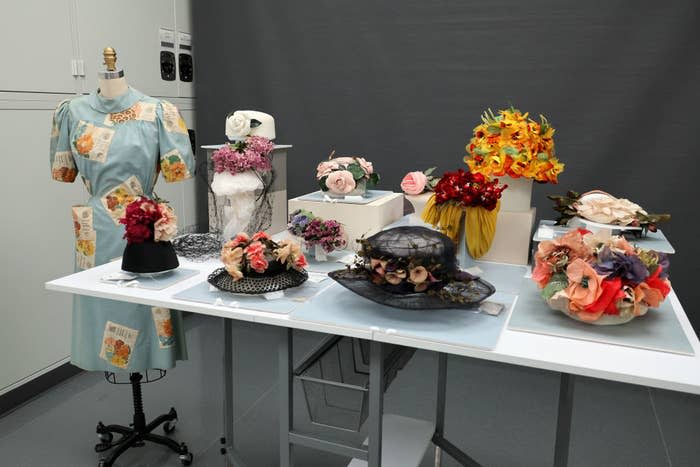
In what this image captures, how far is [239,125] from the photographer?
210 cm

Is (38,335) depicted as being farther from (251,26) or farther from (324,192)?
(251,26)

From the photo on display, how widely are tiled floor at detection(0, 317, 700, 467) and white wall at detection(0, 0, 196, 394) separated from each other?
307 mm

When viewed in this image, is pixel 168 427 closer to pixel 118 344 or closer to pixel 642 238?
pixel 118 344

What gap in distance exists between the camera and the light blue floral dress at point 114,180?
2.03 m

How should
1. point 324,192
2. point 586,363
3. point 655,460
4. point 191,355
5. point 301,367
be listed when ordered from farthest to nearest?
point 191,355 < point 655,460 < point 324,192 < point 301,367 < point 586,363

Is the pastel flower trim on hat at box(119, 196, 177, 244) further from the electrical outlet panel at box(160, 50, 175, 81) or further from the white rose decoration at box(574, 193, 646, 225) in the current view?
the electrical outlet panel at box(160, 50, 175, 81)

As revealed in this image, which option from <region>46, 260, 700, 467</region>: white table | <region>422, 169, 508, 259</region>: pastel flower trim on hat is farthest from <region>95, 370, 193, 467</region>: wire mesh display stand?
<region>422, 169, 508, 259</region>: pastel flower trim on hat

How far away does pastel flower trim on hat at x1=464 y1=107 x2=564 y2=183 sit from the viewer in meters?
1.80

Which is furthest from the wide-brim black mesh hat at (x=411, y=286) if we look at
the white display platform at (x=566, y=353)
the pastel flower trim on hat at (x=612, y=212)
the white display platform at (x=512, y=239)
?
the pastel flower trim on hat at (x=612, y=212)

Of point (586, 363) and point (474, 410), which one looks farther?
point (474, 410)

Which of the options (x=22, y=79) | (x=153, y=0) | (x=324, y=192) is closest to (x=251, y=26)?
(x=153, y=0)

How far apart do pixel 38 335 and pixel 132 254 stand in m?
1.50

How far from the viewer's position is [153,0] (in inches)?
132

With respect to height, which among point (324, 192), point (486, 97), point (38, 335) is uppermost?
point (486, 97)
